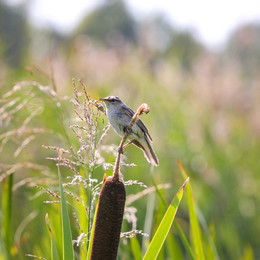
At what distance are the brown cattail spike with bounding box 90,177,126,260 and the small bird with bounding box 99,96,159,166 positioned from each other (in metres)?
0.62

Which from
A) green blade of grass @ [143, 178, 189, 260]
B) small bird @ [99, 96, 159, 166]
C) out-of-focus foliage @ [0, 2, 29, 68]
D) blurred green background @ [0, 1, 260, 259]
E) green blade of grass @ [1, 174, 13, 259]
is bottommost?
green blade of grass @ [143, 178, 189, 260]

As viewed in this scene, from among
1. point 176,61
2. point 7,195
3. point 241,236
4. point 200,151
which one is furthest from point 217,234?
point 7,195

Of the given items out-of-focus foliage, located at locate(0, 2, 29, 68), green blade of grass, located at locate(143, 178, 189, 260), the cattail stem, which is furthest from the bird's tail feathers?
out-of-focus foliage, located at locate(0, 2, 29, 68)

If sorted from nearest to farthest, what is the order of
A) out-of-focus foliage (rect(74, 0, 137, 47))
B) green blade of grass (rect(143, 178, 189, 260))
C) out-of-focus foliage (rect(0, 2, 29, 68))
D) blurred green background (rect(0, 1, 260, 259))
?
green blade of grass (rect(143, 178, 189, 260)) < blurred green background (rect(0, 1, 260, 259)) < out-of-focus foliage (rect(0, 2, 29, 68)) < out-of-focus foliage (rect(74, 0, 137, 47))

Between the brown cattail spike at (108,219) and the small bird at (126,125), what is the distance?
62 cm

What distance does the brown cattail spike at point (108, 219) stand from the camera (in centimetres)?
121

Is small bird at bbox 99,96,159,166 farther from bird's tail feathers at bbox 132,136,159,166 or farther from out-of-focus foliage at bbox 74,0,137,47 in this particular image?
out-of-focus foliage at bbox 74,0,137,47

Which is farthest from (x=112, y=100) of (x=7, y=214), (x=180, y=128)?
(x=180, y=128)

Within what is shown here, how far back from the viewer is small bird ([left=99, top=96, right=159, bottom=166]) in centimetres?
183

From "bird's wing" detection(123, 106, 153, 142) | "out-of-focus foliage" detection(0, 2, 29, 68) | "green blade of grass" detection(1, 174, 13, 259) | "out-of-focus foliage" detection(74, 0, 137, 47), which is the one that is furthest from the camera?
"out-of-focus foliage" detection(74, 0, 137, 47)

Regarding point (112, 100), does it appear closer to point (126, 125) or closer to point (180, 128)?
point (126, 125)

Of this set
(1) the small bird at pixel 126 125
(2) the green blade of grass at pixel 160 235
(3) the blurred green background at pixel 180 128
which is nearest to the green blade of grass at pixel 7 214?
(1) the small bird at pixel 126 125

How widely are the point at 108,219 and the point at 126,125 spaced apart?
0.73m

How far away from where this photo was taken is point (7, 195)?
66.9 inches
